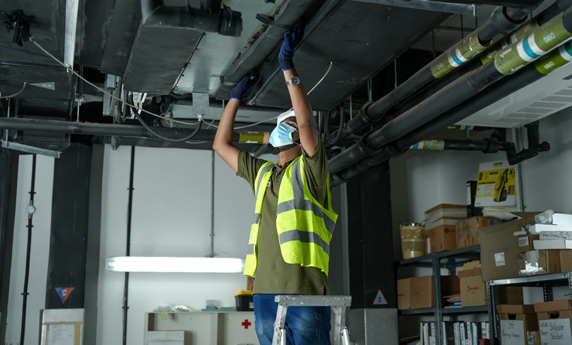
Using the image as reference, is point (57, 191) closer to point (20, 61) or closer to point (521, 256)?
point (20, 61)

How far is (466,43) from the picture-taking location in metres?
3.17

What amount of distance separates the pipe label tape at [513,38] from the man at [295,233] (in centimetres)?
128

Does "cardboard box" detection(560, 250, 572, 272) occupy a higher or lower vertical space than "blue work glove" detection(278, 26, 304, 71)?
lower

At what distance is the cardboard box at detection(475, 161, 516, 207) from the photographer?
5.38 meters

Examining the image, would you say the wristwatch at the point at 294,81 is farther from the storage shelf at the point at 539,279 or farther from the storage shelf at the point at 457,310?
the storage shelf at the point at 457,310

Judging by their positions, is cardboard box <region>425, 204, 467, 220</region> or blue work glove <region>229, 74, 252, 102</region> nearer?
blue work glove <region>229, 74, 252, 102</region>

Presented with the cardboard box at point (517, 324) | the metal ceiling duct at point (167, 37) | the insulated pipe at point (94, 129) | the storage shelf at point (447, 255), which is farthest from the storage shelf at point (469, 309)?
the metal ceiling duct at point (167, 37)

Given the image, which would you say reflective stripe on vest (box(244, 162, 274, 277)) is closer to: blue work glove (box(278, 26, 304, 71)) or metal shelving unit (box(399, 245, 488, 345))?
blue work glove (box(278, 26, 304, 71))

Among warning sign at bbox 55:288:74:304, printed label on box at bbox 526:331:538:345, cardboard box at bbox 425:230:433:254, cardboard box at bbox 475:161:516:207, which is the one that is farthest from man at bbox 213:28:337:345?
warning sign at bbox 55:288:74:304

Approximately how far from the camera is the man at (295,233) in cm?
229

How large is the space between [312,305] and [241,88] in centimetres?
150

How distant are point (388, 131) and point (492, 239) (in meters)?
1.29

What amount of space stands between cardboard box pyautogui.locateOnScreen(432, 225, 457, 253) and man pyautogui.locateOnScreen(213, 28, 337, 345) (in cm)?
339

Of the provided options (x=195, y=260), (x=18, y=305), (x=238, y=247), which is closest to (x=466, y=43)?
(x=195, y=260)
